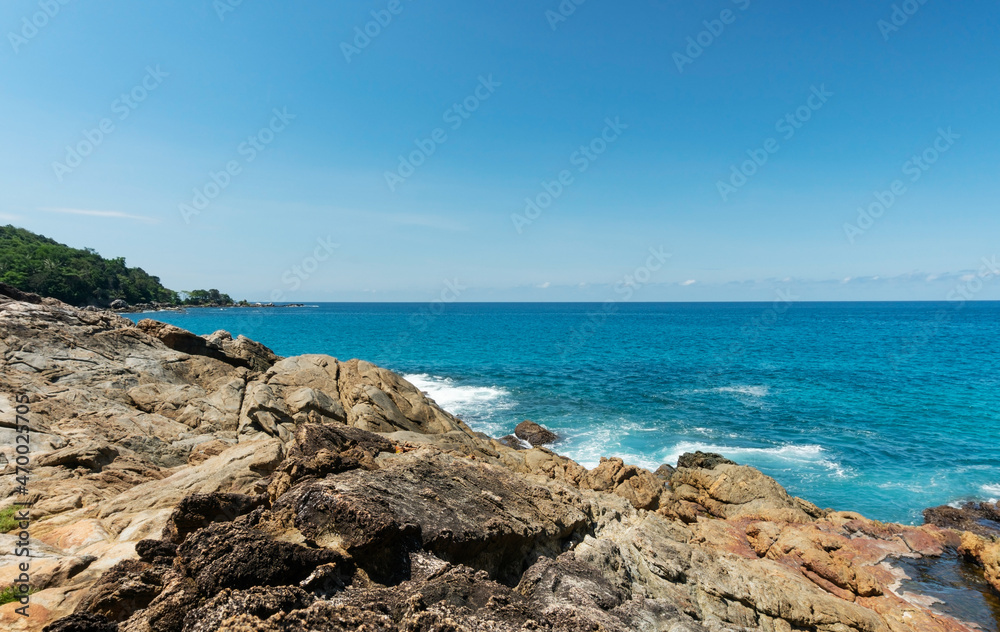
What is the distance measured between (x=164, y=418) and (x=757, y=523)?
2297 centimetres

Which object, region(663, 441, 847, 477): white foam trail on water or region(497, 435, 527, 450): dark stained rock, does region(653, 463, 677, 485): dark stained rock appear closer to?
region(663, 441, 847, 477): white foam trail on water

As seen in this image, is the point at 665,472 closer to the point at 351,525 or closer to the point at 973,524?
the point at 973,524

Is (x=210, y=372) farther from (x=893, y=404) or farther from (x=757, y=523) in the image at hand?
(x=893, y=404)

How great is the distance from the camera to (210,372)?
2292 centimetres

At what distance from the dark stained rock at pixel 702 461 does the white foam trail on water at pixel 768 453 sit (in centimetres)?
215

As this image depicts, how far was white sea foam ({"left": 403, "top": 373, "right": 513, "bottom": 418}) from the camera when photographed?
38206 mm

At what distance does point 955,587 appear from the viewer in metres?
15.0

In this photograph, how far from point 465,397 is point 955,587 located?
109ft

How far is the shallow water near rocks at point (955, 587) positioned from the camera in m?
13.6

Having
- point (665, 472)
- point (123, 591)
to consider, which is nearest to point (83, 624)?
point (123, 591)

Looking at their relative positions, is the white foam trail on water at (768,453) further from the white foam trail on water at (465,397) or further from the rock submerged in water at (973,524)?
the white foam trail on water at (465,397)

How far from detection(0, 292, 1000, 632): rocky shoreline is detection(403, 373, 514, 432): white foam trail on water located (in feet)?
47.1

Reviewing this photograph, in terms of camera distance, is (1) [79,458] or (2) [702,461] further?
(2) [702,461]

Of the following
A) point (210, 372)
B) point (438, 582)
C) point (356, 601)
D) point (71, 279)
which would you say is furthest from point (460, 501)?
point (71, 279)
